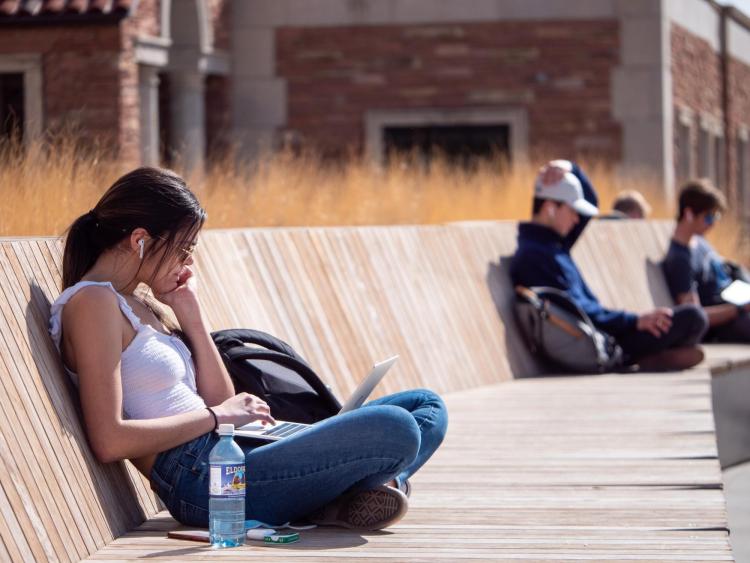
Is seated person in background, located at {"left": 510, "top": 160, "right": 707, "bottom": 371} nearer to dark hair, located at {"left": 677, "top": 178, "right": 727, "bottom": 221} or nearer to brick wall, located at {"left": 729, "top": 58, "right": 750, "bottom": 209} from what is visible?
dark hair, located at {"left": 677, "top": 178, "right": 727, "bottom": 221}

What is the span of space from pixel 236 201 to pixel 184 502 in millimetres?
5394

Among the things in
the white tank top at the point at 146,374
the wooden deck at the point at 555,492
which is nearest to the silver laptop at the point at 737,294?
the wooden deck at the point at 555,492

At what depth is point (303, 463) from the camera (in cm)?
459

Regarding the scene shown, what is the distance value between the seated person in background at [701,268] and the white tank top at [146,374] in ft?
22.3

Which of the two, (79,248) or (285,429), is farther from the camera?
(285,429)

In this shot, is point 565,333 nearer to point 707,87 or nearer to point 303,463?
point 303,463

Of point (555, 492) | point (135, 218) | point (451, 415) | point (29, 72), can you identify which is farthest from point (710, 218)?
point (29, 72)

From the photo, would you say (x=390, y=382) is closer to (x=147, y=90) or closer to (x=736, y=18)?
(x=147, y=90)

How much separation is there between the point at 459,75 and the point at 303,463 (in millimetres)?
17741

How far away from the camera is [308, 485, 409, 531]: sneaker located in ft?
15.3

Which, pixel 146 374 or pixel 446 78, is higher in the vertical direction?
pixel 446 78

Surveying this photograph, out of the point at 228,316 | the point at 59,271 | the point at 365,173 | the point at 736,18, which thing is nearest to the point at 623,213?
the point at 365,173

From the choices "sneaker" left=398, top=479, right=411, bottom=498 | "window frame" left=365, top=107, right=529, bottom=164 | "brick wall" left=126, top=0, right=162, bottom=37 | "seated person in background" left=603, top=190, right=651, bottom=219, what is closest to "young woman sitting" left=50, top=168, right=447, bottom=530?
"sneaker" left=398, top=479, right=411, bottom=498

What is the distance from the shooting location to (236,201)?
986 centimetres
